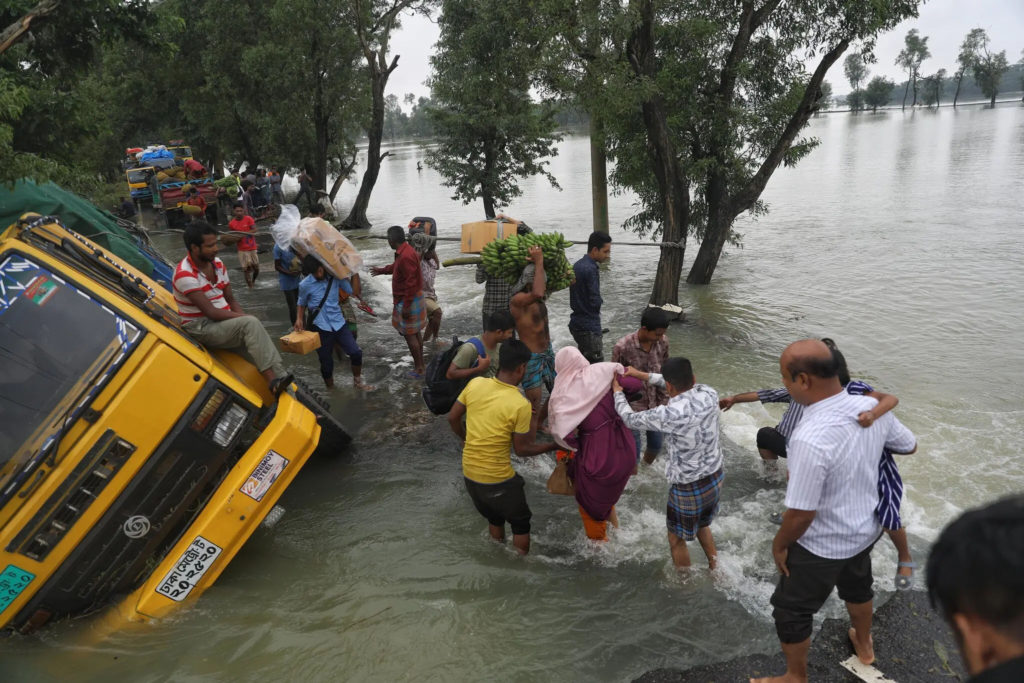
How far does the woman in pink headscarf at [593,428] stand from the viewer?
3676 millimetres

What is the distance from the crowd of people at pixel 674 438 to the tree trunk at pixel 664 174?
4040mm

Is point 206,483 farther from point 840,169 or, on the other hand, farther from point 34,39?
point 840,169

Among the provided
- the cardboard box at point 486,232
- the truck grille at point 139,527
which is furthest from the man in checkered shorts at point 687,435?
the cardboard box at point 486,232

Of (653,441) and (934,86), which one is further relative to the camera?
(934,86)

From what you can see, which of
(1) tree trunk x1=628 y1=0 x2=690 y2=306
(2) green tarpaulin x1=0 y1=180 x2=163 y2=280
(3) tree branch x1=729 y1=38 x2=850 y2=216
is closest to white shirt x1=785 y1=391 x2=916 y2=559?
(2) green tarpaulin x1=0 y1=180 x2=163 y2=280

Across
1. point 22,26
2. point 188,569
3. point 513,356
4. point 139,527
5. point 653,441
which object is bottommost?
point 653,441

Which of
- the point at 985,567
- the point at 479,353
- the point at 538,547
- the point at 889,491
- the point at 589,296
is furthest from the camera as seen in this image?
the point at 589,296

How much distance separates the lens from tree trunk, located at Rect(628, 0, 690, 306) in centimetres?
898

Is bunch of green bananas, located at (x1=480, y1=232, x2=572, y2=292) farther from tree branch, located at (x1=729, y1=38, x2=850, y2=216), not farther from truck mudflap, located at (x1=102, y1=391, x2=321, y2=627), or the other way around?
tree branch, located at (x1=729, y1=38, x2=850, y2=216)

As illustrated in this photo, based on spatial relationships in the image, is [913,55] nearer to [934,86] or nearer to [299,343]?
[934,86]

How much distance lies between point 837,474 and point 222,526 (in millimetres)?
3281

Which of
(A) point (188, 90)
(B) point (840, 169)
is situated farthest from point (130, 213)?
(B) point (840, 169)

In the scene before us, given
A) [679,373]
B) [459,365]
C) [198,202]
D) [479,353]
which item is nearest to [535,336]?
[479,353]

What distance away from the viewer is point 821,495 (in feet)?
8.61
